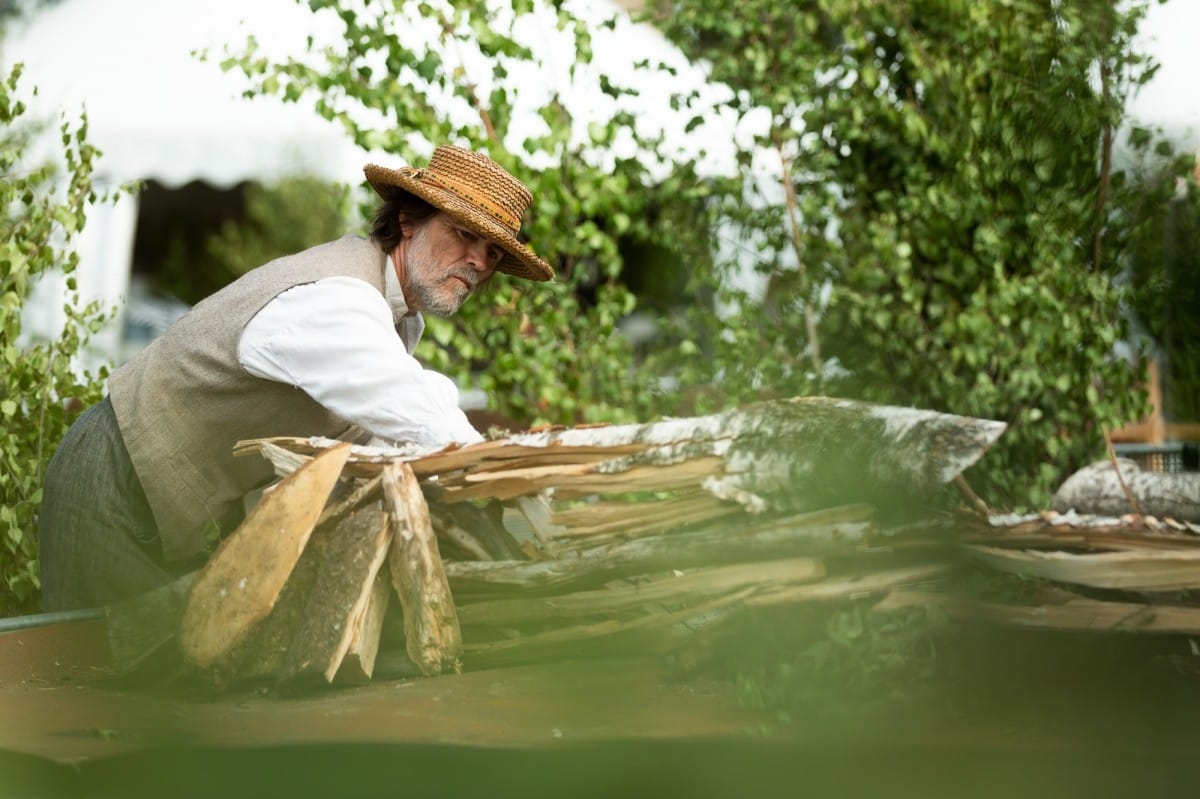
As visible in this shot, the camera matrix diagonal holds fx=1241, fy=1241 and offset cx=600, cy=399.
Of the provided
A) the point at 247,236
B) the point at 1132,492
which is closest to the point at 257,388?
the point at 1132,492

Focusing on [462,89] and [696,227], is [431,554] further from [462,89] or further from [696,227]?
[696,227]

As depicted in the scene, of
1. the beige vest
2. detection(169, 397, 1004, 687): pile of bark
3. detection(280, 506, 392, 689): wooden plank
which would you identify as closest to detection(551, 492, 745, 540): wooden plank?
detection(169, 397, 1004, 687): pile of bark

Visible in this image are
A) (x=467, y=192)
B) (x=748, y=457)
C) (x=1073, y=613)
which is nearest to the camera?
(x=1073, y=613)

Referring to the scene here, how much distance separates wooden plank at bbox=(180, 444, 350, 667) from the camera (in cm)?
177

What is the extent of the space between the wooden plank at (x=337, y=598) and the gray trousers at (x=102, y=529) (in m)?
0.65

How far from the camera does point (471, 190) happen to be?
233 centimetres

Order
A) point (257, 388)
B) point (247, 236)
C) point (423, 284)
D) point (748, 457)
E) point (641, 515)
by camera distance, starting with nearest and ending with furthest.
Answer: point (748, 457)
point (641, 515)
point (257, 388)
point (423, 284)
point (247, 236)

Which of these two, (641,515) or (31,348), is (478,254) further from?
(31,348)

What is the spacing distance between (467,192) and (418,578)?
85 cm

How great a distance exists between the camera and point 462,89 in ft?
11.8

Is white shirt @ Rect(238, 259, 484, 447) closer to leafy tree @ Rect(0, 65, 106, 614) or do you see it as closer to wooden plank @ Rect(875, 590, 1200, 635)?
wooden plank @ Rect(875, 590, 1200, 635)

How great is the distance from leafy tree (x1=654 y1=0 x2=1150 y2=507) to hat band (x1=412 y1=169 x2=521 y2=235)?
3.91ft

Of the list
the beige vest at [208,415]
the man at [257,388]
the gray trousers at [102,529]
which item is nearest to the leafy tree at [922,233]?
the man at [257,388]

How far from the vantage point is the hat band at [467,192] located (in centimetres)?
233
